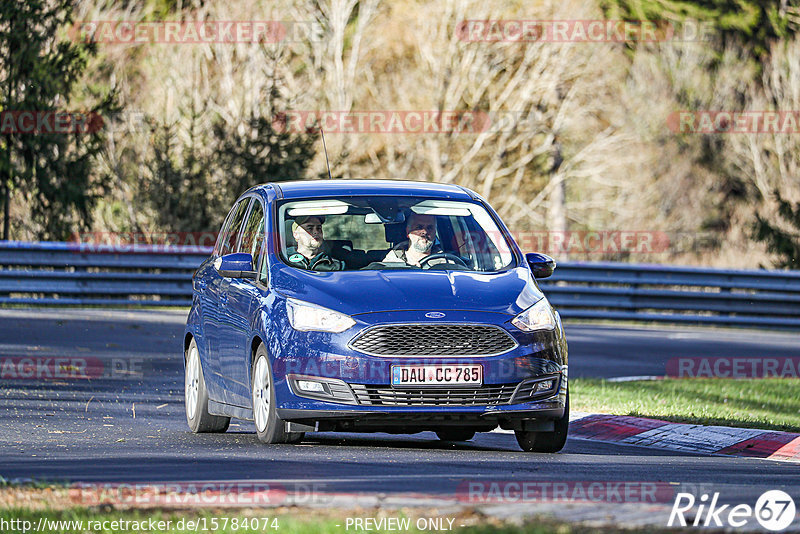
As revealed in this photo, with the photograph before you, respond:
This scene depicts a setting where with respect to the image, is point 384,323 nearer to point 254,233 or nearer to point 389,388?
point 389,388

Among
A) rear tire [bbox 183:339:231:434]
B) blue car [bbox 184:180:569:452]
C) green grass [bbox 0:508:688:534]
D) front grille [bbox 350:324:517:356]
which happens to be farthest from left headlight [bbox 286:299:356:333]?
green grass [bbox 0:508:688:534]

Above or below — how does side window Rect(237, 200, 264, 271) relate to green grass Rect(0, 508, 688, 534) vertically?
above

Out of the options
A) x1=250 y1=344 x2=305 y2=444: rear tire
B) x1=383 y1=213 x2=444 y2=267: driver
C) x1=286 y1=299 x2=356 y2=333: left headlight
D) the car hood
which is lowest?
x1=250 y1=344 x2=305 y2=444: rear tire

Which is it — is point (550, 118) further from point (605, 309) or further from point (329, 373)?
point (329, 373)

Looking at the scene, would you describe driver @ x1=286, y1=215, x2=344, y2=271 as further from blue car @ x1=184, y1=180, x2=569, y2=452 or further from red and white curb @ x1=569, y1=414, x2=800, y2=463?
red and white curb @ x1=569, y1=414, x2=800, y2=463

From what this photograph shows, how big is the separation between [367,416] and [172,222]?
25.1 m

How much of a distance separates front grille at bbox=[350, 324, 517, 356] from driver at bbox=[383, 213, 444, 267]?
3.55ft

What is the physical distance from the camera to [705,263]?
5206 cm

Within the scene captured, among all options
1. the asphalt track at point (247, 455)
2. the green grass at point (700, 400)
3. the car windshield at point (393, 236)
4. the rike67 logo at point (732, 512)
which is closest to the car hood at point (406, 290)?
the car windshield at point (393, 236)

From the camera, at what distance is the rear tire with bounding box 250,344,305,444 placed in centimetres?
1030

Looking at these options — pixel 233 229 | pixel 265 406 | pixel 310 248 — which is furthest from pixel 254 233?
pixel 265 406

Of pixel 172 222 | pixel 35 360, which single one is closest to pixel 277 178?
pixel 172 222

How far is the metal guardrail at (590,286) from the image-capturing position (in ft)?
87.7

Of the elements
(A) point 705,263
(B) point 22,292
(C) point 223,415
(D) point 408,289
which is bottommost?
(A) point 705,263
